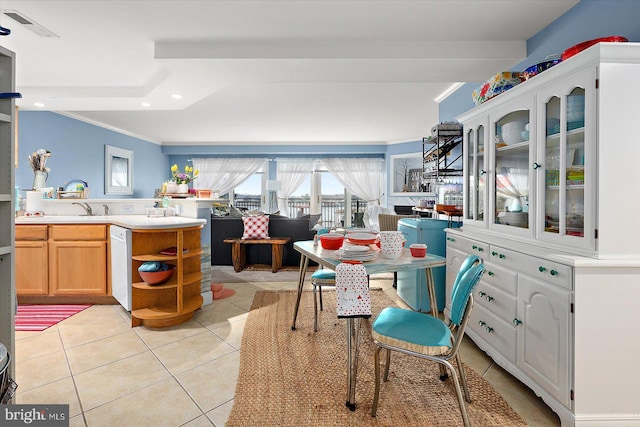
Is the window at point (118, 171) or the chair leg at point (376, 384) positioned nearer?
the chair leg at point (376, 384)

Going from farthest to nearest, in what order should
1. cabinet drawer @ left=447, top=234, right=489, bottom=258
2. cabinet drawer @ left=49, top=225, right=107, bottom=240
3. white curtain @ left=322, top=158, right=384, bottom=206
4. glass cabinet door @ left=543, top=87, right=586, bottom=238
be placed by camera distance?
white curtain @ left=322, top=158, right=384, bottom=206 < cabinet drawer @ left=49, top=225, right=107, bottom=240 < cabinet drawer @ left=447, top=234, right=489, bottom=258 < glass cabinet door @ left=543, top=87, right=586, bottom=238

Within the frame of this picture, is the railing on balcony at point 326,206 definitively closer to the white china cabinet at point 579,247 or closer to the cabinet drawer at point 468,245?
the cabinet drawer at point 468,245

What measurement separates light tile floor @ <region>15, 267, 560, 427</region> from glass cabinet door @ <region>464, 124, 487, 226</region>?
1034 millimetres

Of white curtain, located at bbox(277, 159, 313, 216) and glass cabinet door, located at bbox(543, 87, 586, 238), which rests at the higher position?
white curtain, located at bbox(277, 159, 313, 216)

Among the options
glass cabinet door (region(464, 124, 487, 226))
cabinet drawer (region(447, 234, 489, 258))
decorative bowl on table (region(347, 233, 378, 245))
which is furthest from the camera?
glass cabinet door (region(464, 124, 487, 226))

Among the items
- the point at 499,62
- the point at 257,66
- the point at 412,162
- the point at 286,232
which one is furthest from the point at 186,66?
the point at 412,162

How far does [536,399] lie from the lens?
1823mm

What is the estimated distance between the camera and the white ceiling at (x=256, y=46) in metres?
2.22

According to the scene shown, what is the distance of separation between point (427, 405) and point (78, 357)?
236cm

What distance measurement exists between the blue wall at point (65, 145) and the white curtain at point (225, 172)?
1823 mm

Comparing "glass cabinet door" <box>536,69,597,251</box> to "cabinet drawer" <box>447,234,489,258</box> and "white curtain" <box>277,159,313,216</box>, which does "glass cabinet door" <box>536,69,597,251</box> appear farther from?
"white curtain" <box>277,159,313,216</box>

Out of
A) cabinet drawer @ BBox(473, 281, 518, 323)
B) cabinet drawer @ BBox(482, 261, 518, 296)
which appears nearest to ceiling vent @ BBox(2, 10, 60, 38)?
cabinet drawer @ BBox(473, 281, 518, 323)

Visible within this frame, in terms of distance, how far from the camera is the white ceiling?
7.30ft

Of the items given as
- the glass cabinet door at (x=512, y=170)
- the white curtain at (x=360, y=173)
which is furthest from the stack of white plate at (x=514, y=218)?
the white curtain at (x=360, y=173)
